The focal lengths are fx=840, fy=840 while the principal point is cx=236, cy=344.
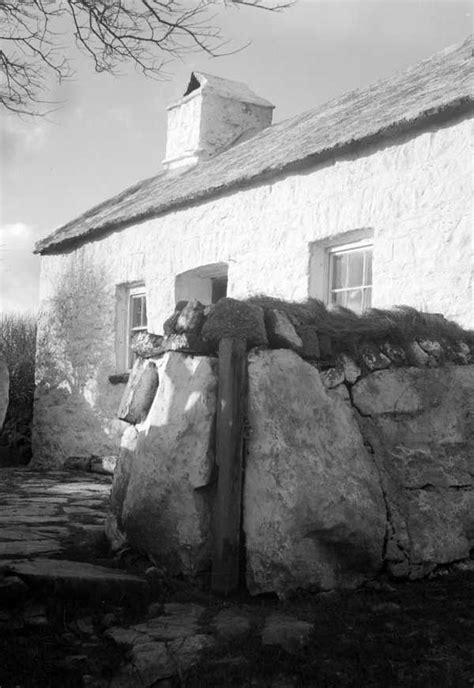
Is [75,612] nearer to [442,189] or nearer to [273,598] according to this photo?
[273,598]

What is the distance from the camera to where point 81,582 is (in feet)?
12.4

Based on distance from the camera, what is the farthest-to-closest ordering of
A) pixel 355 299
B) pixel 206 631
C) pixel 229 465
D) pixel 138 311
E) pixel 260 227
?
1. pixel 138 311
2. pixel 260 227
3. pixel 355 299
4. pixel 229 465
5. pixel 206 631

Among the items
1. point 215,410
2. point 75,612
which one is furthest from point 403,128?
point 75,612

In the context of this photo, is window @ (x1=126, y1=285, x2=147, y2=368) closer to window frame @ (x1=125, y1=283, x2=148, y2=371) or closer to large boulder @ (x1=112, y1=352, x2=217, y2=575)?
window frame @ (x1=125, y1=283, x2=148, y2=371)

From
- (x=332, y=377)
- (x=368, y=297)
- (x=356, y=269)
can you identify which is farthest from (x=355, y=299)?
(x=332, y=377)

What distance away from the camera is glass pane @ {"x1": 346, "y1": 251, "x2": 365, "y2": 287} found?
7.31 metres

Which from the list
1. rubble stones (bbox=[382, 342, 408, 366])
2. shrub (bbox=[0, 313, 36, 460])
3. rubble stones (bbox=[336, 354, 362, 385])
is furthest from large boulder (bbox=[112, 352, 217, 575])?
shrub (bbox=[0, 313, 36, 460])

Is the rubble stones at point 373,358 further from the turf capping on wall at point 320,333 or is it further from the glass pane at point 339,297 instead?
the glass pane at point 339,297

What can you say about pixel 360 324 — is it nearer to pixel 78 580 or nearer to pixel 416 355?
pixel 416 355

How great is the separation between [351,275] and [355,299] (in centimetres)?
22

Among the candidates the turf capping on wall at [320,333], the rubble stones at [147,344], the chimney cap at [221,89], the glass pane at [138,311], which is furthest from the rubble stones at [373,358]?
the chimney cap at [221,89]

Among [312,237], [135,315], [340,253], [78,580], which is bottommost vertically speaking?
[78,580]

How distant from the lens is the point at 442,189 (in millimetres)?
6438

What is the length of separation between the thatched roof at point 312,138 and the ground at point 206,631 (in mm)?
3765
